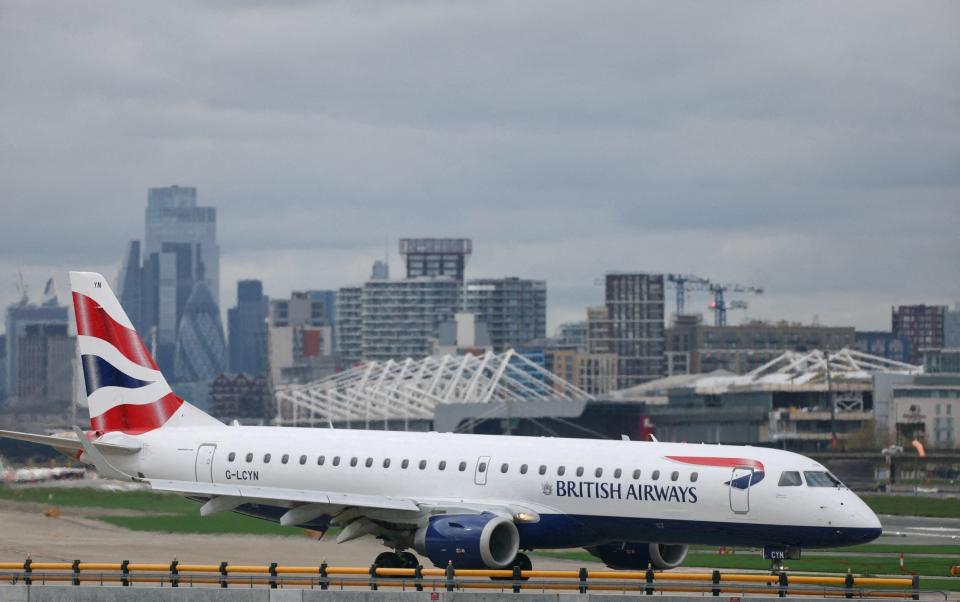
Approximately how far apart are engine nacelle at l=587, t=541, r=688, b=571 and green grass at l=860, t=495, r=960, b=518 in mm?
43948

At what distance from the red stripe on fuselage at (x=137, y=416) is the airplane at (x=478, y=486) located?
0.05m

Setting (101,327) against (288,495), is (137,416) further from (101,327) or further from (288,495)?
(288,495)

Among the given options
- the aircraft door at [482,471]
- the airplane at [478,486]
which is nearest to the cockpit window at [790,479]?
the airplane at [478,486]

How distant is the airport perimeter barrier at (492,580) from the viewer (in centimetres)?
4375

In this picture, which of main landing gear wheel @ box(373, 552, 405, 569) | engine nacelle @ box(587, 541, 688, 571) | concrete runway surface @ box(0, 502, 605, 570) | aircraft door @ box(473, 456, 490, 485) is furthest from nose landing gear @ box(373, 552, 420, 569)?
concrete runway surface @ box(0, 502, 605, 570)

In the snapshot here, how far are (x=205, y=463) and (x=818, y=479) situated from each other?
1966 centimetres

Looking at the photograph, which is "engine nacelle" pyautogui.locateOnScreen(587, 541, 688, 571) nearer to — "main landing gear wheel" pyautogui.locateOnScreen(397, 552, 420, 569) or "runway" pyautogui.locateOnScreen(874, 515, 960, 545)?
"main landing gear wheel" pyautogui.locateOnScreen(397, 552, 420, 569)

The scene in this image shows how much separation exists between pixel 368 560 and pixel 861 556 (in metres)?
18.9

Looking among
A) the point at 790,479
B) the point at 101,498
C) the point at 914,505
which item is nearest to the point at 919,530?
the point at 914,505

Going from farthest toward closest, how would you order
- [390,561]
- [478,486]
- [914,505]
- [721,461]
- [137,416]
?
[914,505] < [137,416] < [390,561] < [478,486] < [721,461]

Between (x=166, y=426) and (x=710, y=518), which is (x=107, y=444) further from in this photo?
(x=710, y=518)

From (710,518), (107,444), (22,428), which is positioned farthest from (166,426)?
(22,428)

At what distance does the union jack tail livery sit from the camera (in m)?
58.0

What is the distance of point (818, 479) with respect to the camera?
47.9 meters
